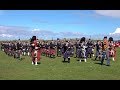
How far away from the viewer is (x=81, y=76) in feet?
60.3

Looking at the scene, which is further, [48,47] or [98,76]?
[48,47]
